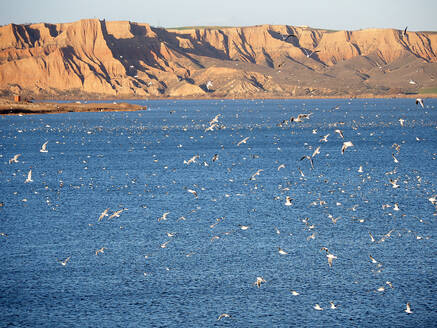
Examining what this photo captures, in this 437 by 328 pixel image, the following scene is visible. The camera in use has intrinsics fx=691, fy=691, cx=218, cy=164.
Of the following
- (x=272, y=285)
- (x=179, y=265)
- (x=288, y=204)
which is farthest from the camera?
(x=288, y=204)

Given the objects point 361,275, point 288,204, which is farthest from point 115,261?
point 288,204

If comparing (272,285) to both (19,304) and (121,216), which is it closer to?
(19,304)

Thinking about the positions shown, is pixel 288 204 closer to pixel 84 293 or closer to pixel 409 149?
pixel 84 293

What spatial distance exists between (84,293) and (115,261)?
15.7 feet

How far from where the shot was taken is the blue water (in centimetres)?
2858

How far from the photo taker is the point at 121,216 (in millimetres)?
46031

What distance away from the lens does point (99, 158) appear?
272 ft

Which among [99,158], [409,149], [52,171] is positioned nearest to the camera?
[52,171]

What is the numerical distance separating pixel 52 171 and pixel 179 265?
40.0m

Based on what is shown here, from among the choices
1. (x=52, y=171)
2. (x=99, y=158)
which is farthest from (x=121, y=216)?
(x=99, y=158)

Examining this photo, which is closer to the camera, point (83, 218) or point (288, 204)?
point (83, 218)

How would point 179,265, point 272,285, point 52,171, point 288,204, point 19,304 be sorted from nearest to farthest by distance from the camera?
point 19,304 → point 272,285 → point 179,265 → point 288,204 → point 52,171

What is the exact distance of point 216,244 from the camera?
38.1 m

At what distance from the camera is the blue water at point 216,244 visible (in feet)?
93.8
